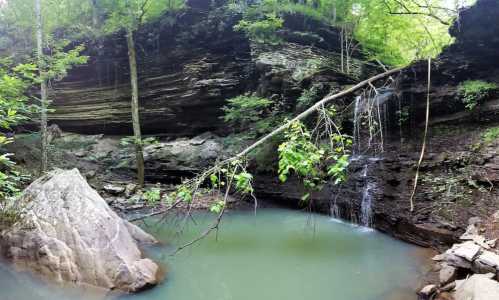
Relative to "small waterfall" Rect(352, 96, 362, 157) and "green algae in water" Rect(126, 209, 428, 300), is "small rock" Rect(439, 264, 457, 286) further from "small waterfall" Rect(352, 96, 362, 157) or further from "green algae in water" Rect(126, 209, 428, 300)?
"small waterfall" Rect(352, 96, 362, 157)

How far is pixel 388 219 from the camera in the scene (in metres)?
7.73

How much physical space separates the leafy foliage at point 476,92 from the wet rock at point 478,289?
195 inches

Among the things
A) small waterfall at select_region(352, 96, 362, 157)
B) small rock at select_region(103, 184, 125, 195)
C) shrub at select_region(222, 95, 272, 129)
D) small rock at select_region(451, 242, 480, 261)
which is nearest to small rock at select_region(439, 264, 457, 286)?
small rock at select_region(451, 242, 480, 261)

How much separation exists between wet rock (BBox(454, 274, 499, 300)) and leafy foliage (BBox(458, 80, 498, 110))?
16.3ft

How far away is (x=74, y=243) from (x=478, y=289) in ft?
18.0

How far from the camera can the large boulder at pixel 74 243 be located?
471cm

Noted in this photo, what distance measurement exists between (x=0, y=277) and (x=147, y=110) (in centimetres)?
1089

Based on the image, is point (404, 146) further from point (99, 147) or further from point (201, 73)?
point (99, 147)

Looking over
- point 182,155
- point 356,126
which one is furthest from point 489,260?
point 182,155

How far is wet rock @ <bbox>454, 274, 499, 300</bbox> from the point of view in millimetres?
3608

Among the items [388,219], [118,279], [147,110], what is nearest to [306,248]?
[388,219]

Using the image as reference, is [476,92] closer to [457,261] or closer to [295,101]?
[457,261]

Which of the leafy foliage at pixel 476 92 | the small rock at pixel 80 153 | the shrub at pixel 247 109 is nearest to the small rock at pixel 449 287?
the leafy foliage at pixel 476 92

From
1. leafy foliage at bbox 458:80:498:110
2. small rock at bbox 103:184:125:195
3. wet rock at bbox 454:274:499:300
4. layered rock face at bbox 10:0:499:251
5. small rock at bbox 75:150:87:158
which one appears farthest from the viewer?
small rock at bbox 75:150:87:158
